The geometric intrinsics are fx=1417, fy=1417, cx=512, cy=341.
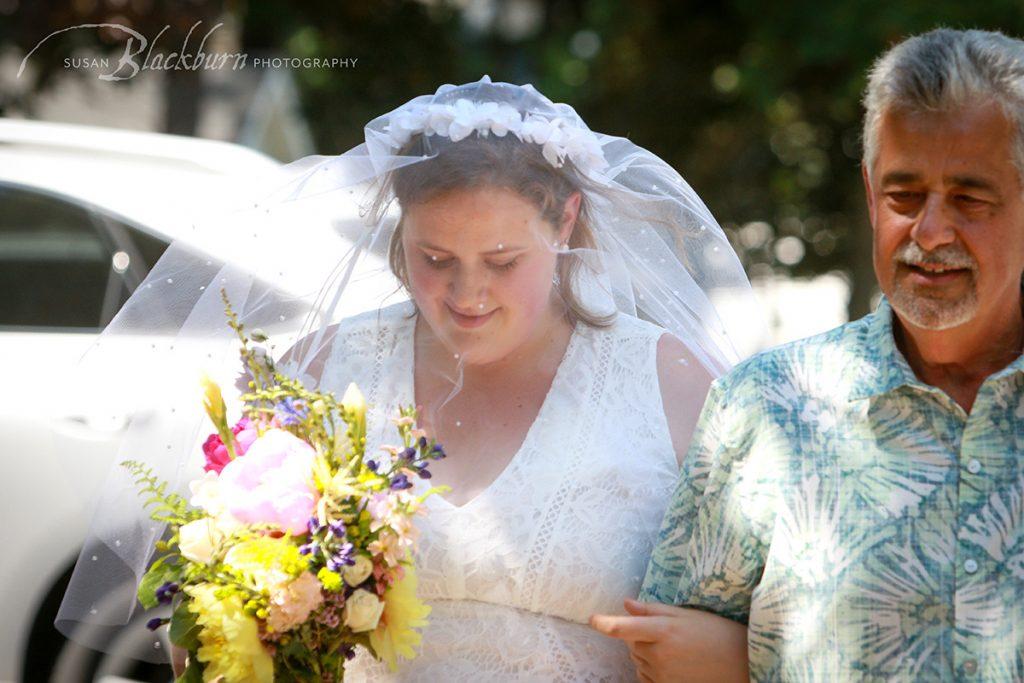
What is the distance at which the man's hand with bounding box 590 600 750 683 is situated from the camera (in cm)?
246

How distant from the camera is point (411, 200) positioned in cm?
294

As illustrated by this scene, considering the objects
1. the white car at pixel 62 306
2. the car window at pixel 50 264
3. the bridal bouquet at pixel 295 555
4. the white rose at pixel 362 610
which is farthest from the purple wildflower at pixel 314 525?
the car window at pixel 50 264

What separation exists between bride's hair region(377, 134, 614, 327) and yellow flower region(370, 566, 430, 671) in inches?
31.3

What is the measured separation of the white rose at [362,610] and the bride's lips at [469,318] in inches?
27.8

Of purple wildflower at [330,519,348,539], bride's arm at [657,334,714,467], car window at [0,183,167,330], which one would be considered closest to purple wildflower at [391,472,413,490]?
purple wildflower at [330,519,348,539]

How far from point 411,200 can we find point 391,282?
0.23 meters

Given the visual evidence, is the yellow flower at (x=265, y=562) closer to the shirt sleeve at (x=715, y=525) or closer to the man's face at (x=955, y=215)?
the shirt sleeve at (x=715, y=525)

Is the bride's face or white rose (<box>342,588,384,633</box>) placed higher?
the bride's face

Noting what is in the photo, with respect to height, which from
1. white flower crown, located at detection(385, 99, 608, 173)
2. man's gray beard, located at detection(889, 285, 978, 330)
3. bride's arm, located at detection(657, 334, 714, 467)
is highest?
white flower crown, located at detection(385, 99, 608, 173)

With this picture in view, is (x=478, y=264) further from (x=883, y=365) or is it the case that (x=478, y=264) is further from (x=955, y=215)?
(x=955, y=215)

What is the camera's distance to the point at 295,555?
2357 mm

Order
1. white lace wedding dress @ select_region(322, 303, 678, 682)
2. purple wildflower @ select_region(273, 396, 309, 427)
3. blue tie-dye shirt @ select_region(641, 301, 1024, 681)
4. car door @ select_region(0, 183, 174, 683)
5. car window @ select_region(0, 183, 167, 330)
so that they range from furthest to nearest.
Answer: car window @ select_region(0, 183, 167, 330) < car door @ select_region(0, 183, 174, 683) < white lace wedding dress @ select_region(322, 303, 678, 682) < purple wildflower @ select_region(273, 396, 309, 427) < blue tie-dye shirt @ select_region(641, 301, 1024, 681)

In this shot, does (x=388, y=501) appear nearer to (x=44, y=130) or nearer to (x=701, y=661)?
(x=701, y=661)

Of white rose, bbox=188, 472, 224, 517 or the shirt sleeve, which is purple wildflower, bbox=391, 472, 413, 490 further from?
the shirt sleeve
